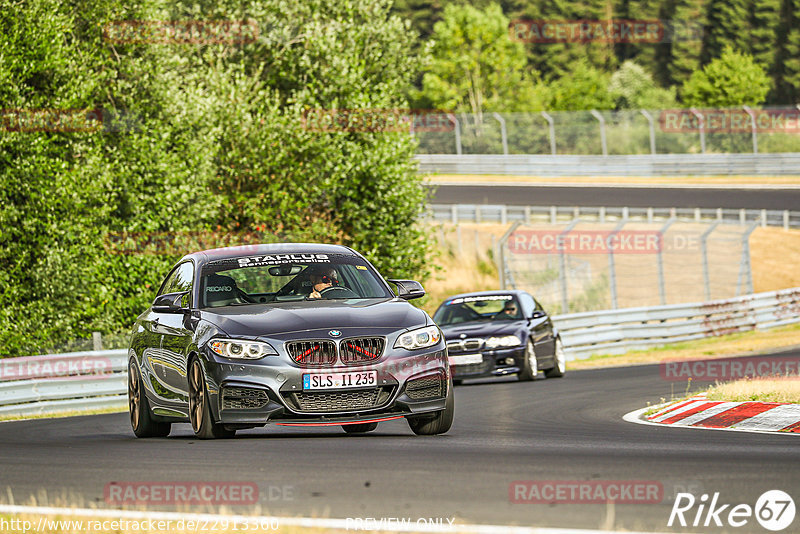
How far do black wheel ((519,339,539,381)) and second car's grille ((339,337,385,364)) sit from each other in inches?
390

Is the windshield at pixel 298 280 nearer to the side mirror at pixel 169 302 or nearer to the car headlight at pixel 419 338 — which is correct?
the side mirror at pixel 169 302

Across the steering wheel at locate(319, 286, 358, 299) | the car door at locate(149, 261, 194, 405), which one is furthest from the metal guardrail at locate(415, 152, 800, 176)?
the steering wheel at locate(319, 286, 358, 299)

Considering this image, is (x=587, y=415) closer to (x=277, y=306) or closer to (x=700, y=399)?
(x=700, y=399)

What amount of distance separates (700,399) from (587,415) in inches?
44.7

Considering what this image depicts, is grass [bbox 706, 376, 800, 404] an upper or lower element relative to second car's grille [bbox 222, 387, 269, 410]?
lower

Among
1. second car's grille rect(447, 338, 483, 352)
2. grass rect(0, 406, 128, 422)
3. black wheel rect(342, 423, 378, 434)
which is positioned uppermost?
black wheel rect(342, 423, 378, 434)

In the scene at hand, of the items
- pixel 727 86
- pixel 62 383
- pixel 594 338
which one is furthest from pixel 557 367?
pixel 727 86

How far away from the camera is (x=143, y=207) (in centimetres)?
2541

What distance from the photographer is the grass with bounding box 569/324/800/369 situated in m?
25.3

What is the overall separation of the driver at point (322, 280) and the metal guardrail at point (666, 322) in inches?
588

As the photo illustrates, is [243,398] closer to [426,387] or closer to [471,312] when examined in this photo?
[426,387]

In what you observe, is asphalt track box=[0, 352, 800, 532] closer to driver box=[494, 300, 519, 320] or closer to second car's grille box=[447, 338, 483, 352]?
second car's grille box=[447, 338, 483, 352]

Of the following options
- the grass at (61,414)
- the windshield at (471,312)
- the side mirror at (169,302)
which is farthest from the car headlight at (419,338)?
the windshield at (471,312)

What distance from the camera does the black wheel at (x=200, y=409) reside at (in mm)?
9539
